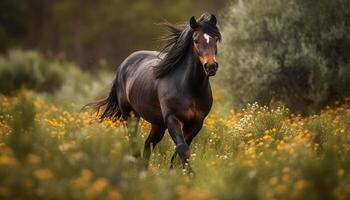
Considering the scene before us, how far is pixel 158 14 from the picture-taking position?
3797 centimetres

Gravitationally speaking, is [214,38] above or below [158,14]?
below

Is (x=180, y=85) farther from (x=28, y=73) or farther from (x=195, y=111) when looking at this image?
(x=28, y=73)

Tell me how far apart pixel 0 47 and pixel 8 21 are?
224 centimetres

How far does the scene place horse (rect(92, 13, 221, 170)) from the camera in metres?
7.62

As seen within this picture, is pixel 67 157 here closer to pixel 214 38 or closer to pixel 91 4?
pixel 214 38

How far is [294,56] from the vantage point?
12.1 metres

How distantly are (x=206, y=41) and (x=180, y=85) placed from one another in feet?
2.35

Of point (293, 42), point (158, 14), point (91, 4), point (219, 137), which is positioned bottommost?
point (219, 137)

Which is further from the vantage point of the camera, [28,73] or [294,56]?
[28,73]

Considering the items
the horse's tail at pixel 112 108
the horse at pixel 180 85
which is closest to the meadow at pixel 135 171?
the horse at pixel 180 85

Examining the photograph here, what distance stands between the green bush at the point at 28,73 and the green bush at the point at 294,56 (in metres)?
7.21

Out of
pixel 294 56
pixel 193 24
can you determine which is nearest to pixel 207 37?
pixel 193 24

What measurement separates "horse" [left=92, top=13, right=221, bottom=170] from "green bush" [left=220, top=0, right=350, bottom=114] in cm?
378

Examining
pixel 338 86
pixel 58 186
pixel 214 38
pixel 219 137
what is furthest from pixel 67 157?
pixel 338 86
